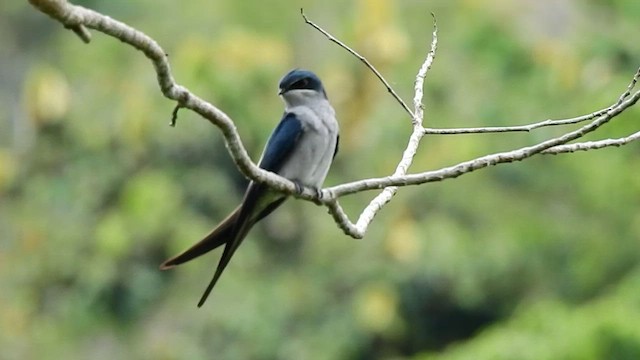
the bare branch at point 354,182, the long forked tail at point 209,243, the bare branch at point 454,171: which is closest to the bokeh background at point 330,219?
the long forked tail at point 209,243

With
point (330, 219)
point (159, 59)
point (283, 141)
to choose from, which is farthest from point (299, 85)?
point (330, 219)

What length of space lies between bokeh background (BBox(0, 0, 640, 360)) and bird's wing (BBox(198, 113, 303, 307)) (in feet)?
12.7

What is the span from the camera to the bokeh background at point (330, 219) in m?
9.58

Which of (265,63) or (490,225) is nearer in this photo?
(490,225)

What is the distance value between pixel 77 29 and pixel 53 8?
76 mm

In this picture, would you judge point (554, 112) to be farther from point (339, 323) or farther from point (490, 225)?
point (339, 323)

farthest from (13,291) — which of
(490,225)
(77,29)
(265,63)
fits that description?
(77,29)

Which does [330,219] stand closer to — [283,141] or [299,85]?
[299,85]

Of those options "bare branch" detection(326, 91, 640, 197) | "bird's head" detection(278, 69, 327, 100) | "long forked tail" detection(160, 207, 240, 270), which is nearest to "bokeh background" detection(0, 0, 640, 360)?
"bird's head" detection(278, 69, 327, 100)

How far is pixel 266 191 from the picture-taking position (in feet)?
13.1

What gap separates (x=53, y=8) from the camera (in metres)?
2.12

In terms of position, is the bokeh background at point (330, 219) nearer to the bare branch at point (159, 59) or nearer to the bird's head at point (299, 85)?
the bird's head at point (299, 85)

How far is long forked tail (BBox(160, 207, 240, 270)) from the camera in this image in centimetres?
343

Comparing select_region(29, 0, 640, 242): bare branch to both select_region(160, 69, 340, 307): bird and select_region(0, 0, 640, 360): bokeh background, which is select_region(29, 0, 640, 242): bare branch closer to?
select_region(160, 69, 340, 307): bird
